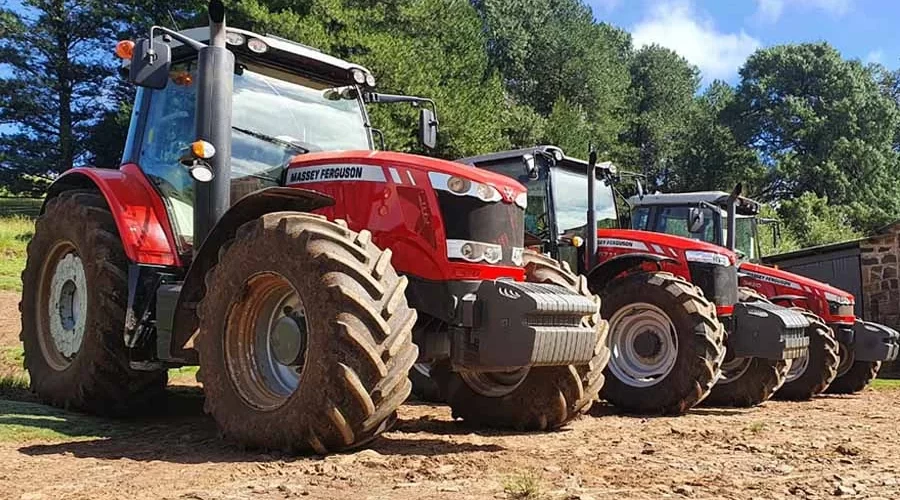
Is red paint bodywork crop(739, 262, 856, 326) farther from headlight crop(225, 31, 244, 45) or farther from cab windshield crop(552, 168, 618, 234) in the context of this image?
headlight crop(225, 31, 244, 45)

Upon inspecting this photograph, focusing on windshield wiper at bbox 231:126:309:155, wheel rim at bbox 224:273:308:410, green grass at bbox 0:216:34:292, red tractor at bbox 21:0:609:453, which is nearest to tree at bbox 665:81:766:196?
green grass at bbox 0:216:34:292

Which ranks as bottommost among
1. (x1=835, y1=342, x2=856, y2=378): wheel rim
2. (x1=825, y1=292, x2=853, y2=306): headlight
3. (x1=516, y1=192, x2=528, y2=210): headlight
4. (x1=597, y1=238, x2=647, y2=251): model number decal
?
(x1=835, y1=342, x2=856, y2=378): wheel rim

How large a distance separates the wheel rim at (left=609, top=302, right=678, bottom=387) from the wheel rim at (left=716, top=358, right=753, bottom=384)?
56.9 inches

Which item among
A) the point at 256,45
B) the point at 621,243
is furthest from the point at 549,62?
the point at 256,45

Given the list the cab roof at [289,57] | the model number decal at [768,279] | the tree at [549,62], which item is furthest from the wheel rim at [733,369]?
the tree at [549,62]

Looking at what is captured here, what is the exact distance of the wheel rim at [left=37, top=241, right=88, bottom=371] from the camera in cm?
627

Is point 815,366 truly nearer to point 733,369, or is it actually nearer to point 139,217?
point 733,369

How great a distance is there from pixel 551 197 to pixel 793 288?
12.0ft

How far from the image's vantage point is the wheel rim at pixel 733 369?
8.82m

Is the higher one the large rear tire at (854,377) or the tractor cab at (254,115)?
the tractor cab at (254,115)

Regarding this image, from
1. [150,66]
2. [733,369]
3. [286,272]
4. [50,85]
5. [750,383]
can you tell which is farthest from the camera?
[50,85]

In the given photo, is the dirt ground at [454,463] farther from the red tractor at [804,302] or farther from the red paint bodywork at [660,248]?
the red tractor at [804,302]

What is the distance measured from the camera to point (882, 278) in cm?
1738

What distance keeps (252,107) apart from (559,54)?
32.5 metres
